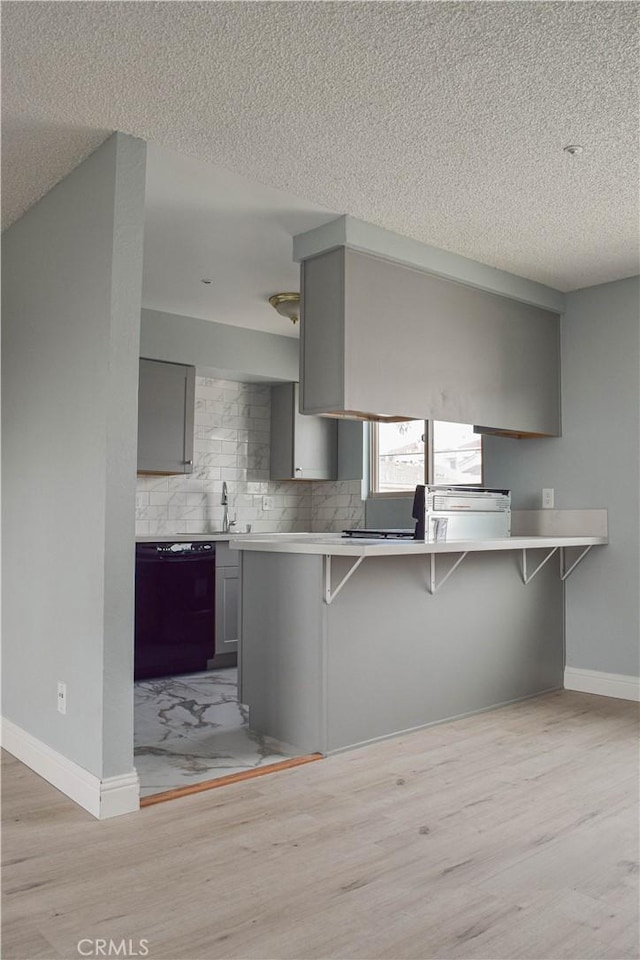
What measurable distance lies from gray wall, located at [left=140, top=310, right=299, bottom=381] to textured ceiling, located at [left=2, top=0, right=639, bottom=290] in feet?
5.79

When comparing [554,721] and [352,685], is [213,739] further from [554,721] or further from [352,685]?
[554,721]

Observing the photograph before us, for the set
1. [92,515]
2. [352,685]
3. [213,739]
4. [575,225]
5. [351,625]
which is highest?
[575,225]

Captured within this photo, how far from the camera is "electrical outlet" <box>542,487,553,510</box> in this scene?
4.71 metres

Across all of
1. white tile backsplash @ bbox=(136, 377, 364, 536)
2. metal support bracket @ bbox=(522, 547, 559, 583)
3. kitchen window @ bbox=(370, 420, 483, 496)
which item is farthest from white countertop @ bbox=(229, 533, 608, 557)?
white tile backsplash @ bbox=(136, 377, 364, 536)

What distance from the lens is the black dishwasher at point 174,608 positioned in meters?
4.90

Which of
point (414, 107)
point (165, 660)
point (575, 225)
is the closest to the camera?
point (414, 107)

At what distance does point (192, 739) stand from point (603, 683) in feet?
7.89

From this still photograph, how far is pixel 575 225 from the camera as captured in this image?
3582mm

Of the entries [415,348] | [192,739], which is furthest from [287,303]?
[192,739]

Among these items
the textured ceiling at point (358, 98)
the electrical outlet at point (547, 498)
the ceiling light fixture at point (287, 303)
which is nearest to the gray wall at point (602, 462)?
the electrical outlet at point (547, 498)

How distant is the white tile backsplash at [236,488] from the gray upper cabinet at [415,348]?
6.81 ft

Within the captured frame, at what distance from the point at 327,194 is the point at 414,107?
2.52 feet

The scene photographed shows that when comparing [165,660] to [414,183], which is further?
[165,660]

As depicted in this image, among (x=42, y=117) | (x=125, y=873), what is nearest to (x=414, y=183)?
(x=42, y=117)
